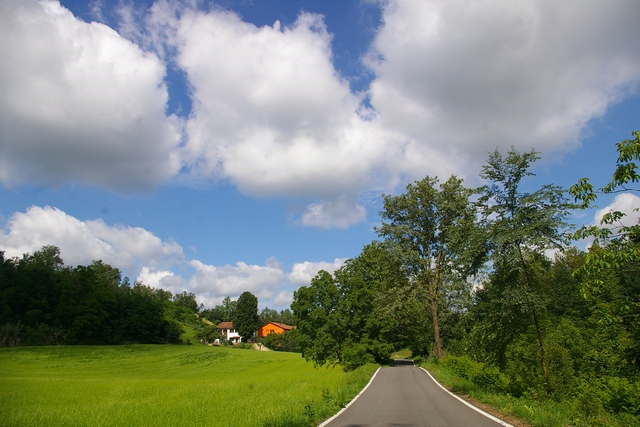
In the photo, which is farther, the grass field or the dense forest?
the dense forest

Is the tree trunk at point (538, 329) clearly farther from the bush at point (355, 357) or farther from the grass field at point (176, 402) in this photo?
the bush at point (355, 357)

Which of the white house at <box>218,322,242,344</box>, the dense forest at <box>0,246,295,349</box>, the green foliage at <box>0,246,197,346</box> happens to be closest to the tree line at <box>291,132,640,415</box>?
the dense forest at <box>0,246,295,349</box>

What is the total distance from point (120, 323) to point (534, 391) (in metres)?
85.7

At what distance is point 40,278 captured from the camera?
255 feet

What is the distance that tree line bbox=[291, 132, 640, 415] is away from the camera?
30.3 ft

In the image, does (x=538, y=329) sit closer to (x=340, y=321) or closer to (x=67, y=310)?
(x=340, y=321)

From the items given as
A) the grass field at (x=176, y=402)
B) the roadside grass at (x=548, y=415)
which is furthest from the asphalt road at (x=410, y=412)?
the grass field at (x=176, y=402)

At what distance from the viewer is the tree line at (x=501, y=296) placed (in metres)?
9.25

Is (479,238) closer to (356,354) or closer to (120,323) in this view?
(356,354)

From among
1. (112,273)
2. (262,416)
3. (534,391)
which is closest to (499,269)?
(534,391)

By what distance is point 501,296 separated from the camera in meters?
16.4

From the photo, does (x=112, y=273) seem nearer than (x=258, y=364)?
No

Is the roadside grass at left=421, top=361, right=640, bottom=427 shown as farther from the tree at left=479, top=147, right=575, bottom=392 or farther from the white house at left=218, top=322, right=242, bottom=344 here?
the white house at left=218, top=322, right=242, bottom=344

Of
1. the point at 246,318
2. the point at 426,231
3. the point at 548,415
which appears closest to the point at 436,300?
the point at 426,231
